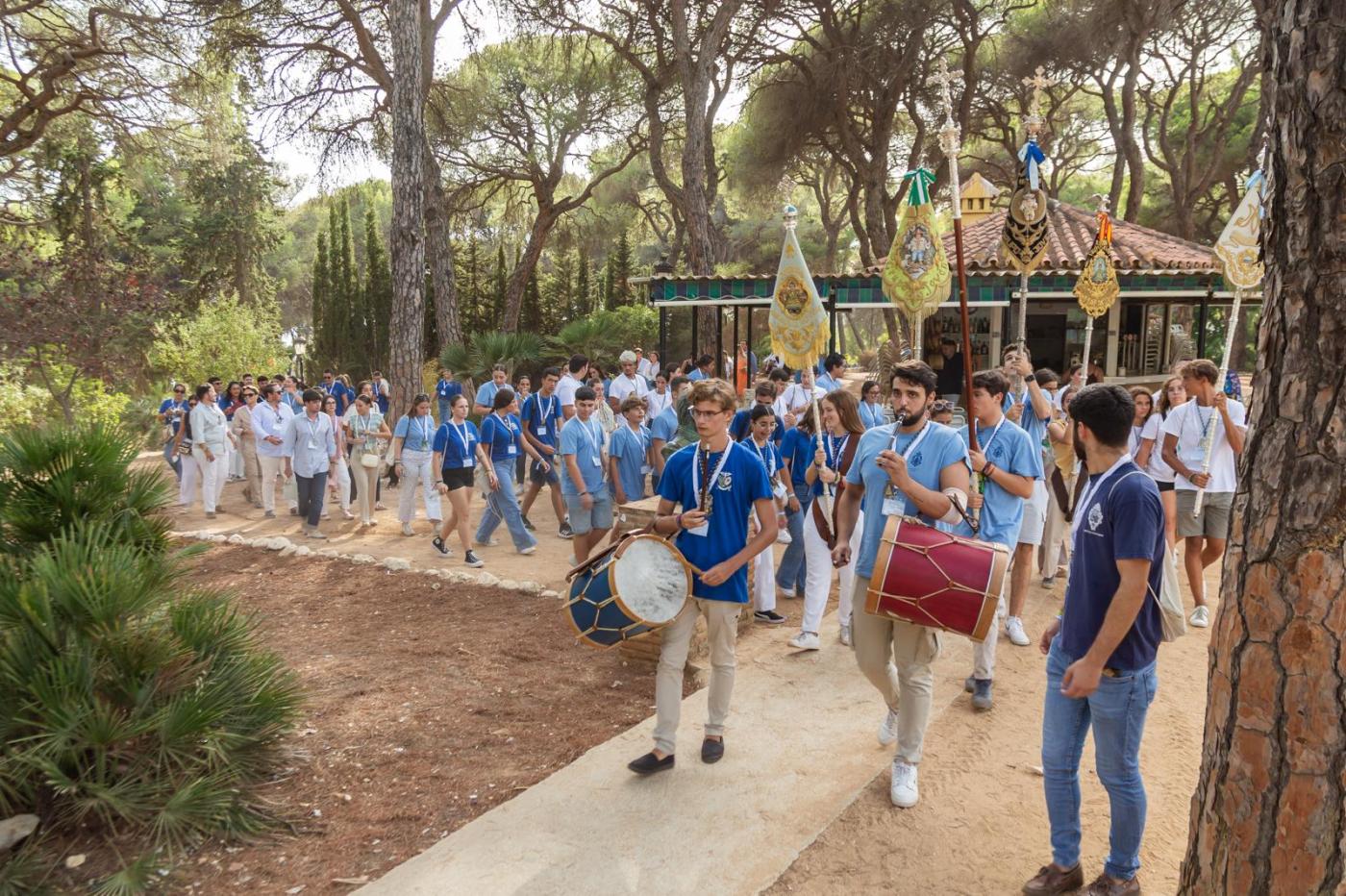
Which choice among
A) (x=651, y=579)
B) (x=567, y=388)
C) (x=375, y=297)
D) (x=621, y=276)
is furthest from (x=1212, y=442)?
(x=375, y=297)

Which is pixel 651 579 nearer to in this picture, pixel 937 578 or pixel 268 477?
pixel 937 578

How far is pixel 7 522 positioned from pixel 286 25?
18.8 metres

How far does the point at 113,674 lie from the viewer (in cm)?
379

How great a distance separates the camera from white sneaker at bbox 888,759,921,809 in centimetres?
401

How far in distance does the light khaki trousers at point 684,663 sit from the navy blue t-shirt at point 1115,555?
1.64 meters

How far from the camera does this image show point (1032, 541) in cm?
631

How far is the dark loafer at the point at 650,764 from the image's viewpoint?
4297mm

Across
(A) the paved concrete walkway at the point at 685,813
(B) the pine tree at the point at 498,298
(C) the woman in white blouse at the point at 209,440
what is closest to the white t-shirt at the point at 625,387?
(C) the woman in white blouse at the point at 209,440

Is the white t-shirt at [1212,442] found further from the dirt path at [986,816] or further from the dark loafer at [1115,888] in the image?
the dark loafer at [1115,888]

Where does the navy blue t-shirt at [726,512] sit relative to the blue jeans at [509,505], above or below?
above

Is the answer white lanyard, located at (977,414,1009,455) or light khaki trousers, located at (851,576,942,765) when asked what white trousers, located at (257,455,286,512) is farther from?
light khaki trousers, located at (851,576,942,765)

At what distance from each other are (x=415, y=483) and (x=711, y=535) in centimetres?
693

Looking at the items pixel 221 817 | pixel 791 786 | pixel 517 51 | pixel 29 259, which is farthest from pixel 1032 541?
pixel 517 51

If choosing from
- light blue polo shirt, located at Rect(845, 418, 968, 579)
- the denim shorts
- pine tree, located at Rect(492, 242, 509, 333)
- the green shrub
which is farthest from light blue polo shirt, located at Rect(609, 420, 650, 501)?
pine tree, located at Rect(492, 242, 509, 333)
